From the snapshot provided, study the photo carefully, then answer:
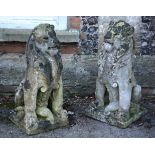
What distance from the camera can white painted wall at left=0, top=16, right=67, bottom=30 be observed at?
7758 millimetres

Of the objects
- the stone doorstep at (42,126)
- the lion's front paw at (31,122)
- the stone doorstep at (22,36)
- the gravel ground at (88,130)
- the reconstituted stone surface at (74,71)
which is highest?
the stone doorstep at (22,36)

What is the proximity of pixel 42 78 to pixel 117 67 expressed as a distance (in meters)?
0.98

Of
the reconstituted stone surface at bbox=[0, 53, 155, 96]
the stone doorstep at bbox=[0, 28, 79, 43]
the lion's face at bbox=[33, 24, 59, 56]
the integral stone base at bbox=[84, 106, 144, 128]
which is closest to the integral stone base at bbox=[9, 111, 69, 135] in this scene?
the integral stone base at bbox=[84, 106, 144, 128]

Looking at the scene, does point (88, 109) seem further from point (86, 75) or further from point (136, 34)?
point (136, 34)

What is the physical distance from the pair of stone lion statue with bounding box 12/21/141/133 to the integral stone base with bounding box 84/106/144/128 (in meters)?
0.10

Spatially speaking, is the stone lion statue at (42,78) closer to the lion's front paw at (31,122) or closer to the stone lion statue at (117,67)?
the lion's front paw at (31,122)

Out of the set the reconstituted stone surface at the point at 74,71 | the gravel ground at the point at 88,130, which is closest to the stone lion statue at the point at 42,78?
the gravel ground at the point at 88,130

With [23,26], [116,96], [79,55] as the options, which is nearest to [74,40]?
[79,55]

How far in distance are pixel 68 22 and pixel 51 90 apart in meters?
1.61

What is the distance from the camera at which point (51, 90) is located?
6.49 m

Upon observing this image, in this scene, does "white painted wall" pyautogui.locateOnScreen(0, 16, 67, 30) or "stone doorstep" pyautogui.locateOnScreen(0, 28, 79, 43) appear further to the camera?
"white painted wall" pyautogui.locateOnScreen(0, 16, 67, 30)

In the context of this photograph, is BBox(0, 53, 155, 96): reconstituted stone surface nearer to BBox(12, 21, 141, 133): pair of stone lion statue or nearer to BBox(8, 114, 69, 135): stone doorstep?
BBox(12, 21, 141, 133): pair of stone lion statue

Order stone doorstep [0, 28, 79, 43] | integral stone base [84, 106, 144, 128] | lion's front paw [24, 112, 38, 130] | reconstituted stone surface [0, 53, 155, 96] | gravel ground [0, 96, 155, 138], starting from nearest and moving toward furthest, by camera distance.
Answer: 1. lion's front paw [24, 112, 38, 130]
2. gravel ground [0, 96, 155, 138]
3. integral stone base [84, 106, 144, 128]
4. stone doorstep [0, 28, 79, 43]
5. reconstituted stone surface [0, 53, 155, 96]

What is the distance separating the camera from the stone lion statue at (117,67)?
646 centimetres
